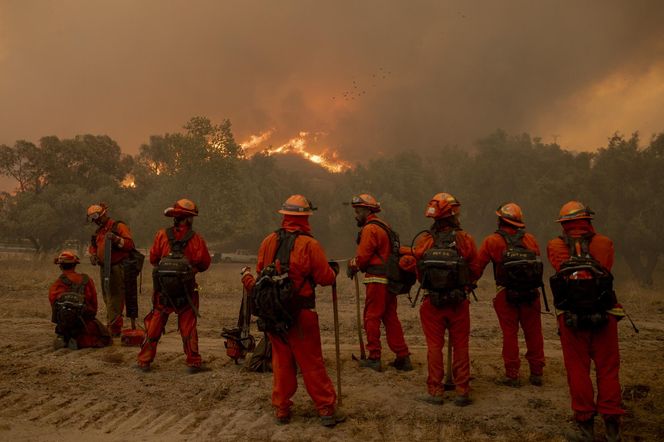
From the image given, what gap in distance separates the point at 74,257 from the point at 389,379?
5911mm

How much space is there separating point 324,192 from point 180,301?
1798 inches

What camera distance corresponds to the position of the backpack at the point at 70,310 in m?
8.40

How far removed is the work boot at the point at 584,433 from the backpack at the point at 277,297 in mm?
3074

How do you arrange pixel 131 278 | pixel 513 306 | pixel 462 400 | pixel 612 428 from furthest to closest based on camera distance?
1. pixel 131 278
2. pixel 513 306
3. pixel 462 400
4. pixel 612 428

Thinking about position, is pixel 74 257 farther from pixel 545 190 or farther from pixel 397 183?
pixel 397 183

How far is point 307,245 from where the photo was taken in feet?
18.4

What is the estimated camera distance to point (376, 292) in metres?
7.30

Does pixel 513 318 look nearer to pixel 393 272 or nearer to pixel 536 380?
pixel 536 380

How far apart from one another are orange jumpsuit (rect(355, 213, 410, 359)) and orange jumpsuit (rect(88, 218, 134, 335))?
186 inches

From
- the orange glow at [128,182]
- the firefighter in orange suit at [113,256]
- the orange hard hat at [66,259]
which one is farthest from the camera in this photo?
the orange glow at [128,182]

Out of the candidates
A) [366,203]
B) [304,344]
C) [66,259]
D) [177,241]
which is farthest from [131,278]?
[304,344]

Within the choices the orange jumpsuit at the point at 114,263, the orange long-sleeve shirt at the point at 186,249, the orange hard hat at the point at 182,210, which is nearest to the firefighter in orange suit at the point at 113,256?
the orange jumpsuit at the point at 114,263

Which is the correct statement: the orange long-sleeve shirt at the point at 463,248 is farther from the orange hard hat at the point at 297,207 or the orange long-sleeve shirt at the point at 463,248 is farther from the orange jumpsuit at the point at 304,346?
the orange hard hat at the point at 297,207

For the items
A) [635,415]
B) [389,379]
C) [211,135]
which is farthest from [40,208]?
[635,415]
